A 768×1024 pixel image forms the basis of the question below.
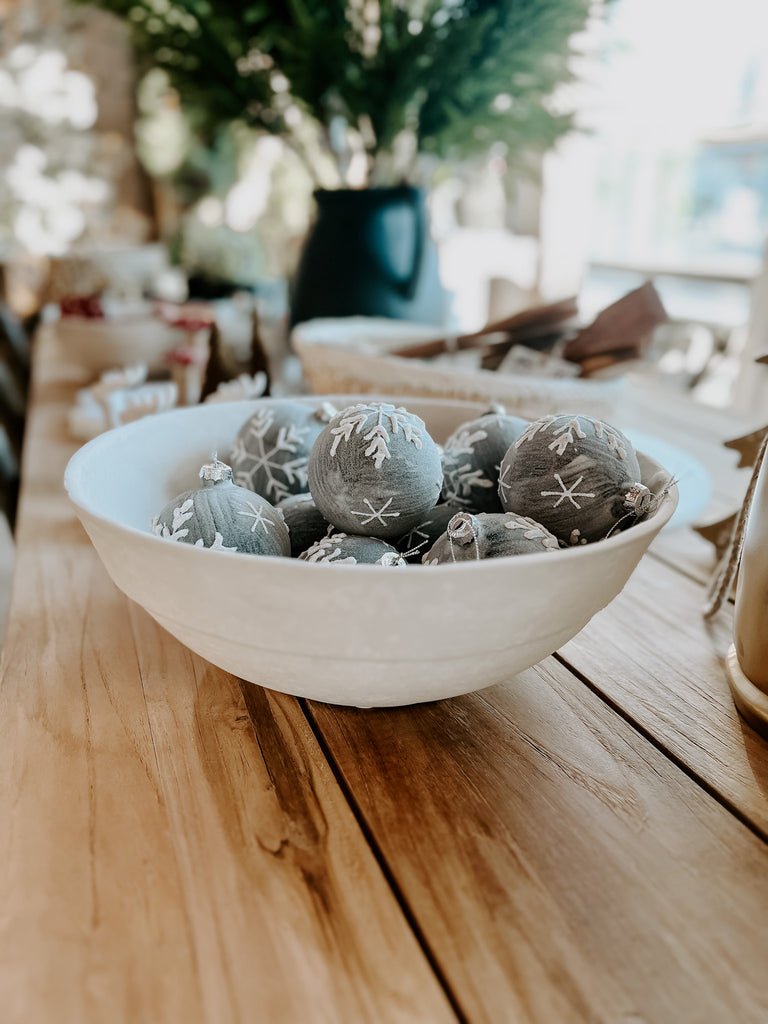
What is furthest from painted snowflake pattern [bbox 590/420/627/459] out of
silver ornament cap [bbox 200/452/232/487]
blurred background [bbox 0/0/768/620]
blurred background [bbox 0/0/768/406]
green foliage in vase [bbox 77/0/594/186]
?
green foliage in vase [bbox 77/0/594/186]

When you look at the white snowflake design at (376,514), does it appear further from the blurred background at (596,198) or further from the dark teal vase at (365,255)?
the dark teal vase at (365,255)

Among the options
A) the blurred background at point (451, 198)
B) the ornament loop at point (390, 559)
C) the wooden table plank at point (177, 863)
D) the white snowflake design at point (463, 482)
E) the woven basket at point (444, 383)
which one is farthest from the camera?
the blurred background at point (451, 198)

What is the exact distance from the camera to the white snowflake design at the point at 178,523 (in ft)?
1.29

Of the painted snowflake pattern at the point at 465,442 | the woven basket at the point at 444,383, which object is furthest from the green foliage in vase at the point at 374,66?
the painted snowflake pattern at the point at 465,442

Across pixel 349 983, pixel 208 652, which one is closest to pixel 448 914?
pixel 349 983

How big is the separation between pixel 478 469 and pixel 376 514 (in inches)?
4.5

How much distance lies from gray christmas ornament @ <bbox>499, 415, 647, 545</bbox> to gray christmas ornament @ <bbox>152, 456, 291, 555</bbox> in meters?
0.15

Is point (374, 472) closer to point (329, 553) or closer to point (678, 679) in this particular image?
point (329, 553)

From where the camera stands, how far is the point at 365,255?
4.30 feet

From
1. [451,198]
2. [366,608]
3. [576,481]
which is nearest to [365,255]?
[576,481]

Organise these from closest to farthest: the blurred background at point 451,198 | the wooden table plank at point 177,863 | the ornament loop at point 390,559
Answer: the wooden table plank at point 177,863 < the ornament loop at point 390,559 < the blurred background at point 451,198

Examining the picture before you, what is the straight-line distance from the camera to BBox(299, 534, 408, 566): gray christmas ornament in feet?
1.27

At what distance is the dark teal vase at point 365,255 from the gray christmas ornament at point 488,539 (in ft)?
3.30

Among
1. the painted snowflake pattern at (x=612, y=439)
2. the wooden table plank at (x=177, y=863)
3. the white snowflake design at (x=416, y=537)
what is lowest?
the wooden table plank at (x=177, y=863)
